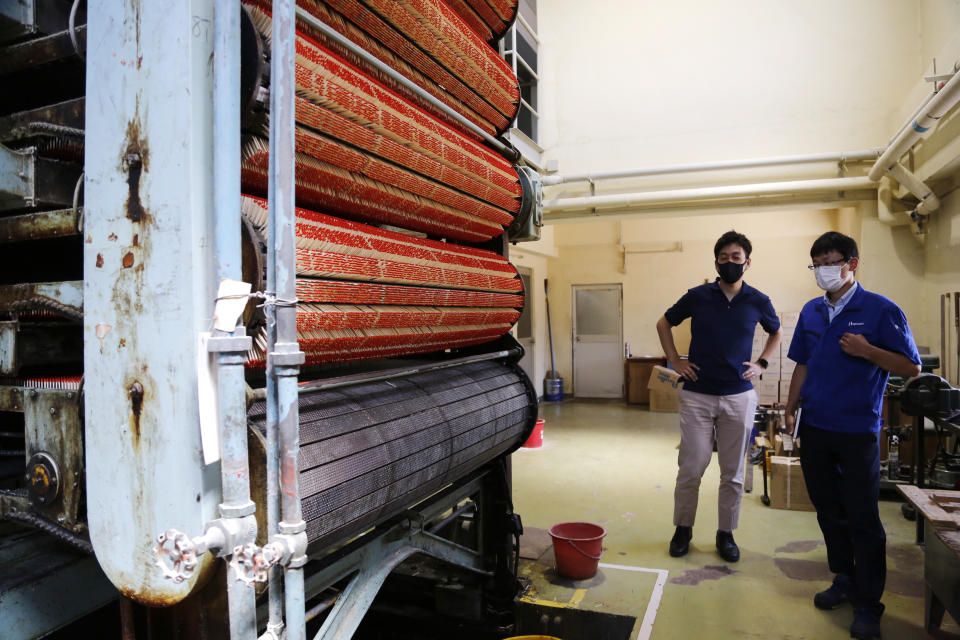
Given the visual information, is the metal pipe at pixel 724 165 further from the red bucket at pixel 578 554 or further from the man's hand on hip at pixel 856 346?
the red bucket at pixel 578 554

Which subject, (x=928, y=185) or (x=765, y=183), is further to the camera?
(x=765, y=183)

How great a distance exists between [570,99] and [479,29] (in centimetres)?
557

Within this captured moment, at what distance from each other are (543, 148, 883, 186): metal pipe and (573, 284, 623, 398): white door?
3.37 meters

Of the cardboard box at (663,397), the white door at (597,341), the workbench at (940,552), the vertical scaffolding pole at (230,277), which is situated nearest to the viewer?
the vertical scaffolding pole at (230,277)

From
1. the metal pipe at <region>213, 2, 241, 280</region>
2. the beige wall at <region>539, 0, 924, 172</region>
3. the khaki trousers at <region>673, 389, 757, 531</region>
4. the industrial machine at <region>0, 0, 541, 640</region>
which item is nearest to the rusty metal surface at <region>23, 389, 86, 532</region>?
the industrial machine at <region>0, 0, 541, 640</region>

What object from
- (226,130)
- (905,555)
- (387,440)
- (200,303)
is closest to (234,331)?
(200,303)

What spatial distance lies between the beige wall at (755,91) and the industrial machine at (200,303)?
530 cm

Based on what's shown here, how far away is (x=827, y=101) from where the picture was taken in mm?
6180

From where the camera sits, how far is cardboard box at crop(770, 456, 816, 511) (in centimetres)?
420

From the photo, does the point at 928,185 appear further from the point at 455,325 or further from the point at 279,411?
the point at 279,411

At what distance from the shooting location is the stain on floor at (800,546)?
3473 mm

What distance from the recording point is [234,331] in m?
0.90

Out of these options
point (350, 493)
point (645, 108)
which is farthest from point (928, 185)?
point (350, 493)

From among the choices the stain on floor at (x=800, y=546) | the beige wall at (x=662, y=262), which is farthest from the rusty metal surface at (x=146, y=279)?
the beige wall at (x=662, y=262)
